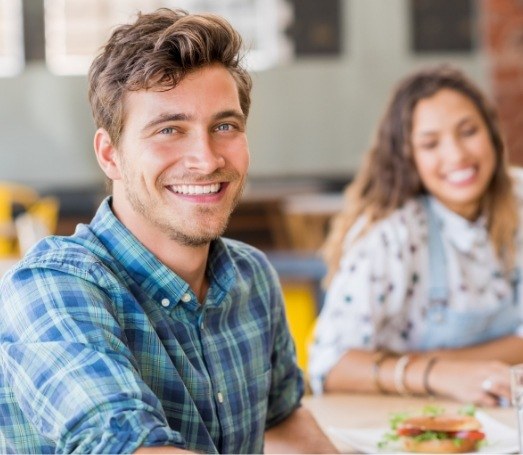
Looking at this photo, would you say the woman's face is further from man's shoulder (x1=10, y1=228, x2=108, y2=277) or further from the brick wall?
the brick wall

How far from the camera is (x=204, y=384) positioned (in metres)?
1.43

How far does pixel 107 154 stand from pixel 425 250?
1.26 metres

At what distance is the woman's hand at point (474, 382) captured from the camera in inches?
80.4

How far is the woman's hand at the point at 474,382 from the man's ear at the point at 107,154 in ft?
3.14

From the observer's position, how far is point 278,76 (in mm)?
9000

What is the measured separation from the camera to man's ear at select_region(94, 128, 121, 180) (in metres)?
1.44

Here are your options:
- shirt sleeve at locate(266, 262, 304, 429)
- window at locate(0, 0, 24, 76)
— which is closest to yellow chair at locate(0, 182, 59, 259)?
window at locate(0, 0, 24, 76)

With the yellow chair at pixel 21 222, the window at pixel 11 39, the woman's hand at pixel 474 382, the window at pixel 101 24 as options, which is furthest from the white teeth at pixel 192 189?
the window at pixel 11 39

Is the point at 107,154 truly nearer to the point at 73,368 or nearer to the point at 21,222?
the point at 73,368

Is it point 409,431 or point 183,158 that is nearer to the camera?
point 183,158

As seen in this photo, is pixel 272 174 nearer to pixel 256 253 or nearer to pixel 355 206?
pixel 355 206

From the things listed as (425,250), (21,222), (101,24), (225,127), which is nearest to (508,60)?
(101,24)

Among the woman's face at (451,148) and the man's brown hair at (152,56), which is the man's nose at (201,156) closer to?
the man's brown hair at (152,56)

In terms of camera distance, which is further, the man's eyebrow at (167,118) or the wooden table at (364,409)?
the wooden table at (364,409)
